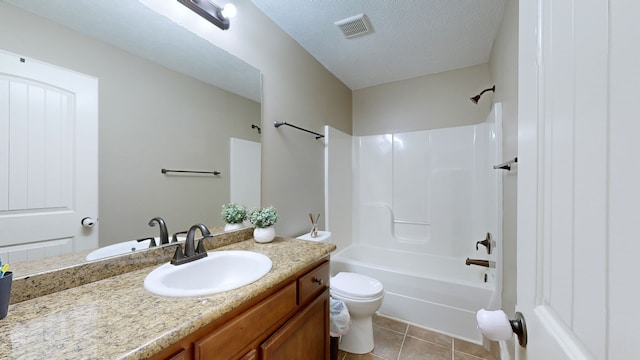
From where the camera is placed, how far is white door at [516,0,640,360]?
0.90 feet

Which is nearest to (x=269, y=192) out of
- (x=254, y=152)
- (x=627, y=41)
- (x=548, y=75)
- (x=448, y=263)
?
(x=254, y=152)

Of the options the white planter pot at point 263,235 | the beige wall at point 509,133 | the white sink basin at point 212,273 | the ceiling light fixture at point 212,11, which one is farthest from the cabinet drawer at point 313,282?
the ceiling light fixture at point 212,11

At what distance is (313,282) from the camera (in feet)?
3.96

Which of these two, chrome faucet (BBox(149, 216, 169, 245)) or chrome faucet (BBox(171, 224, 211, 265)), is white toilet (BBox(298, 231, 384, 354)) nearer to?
chrome faucet (BBox(171, 224, 211, 265))

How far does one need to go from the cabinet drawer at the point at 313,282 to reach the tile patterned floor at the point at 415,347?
0.86 m

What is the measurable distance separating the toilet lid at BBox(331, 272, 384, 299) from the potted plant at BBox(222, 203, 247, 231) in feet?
2.91

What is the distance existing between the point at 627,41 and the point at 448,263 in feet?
9.00

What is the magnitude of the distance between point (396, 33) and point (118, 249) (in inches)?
90.9

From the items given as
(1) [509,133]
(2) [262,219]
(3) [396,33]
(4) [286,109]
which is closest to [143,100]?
(2) [262,219]

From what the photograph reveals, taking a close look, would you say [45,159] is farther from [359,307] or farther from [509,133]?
[509,133]

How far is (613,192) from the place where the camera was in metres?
0.29

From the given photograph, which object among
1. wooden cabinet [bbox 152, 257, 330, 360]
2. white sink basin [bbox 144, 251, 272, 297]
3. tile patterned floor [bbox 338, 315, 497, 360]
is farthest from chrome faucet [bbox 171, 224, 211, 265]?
tile patterned floor [bbox 338, 315, 497, 360]

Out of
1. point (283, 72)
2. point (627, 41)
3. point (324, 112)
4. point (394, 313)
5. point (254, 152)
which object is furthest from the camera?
point (324, 112)

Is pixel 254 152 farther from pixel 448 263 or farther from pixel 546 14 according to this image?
pixel 448 263
